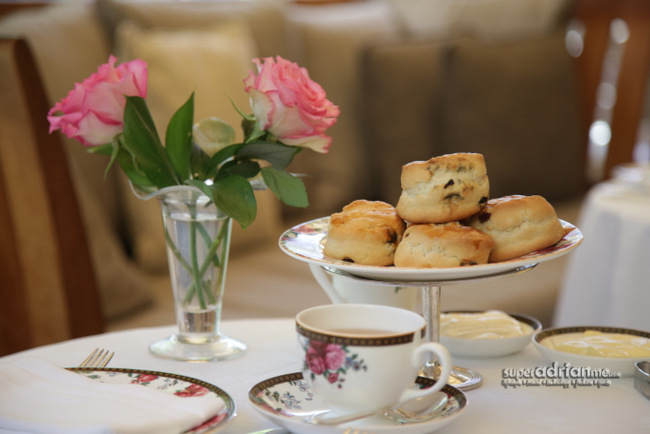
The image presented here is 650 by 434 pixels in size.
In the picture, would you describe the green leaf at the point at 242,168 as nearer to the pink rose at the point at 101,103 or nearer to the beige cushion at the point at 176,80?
the pink rose at the point at 101,103

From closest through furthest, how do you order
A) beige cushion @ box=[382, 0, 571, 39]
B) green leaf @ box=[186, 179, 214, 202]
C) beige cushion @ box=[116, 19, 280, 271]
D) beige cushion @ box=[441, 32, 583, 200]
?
1. green leaf @ box=[186, 179, 214, 202]
2. beige cushion @ box=[116, 19, 280, 271]
3. beige cushion @ box=[441, 32, 583, 200]
4. beige cushion @ box=[382, 0, 571, 39]

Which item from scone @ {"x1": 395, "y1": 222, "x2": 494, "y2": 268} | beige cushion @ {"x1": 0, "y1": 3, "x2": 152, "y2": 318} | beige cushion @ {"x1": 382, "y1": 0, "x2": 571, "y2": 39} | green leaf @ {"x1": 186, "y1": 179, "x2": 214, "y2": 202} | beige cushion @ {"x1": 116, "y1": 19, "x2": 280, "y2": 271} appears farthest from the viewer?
beige cushion @ {"x1": 382, "y1": 0, "x2": 571, "y2": 39}

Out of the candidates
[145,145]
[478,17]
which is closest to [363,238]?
[145,145]

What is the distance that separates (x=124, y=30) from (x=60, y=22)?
15 cm

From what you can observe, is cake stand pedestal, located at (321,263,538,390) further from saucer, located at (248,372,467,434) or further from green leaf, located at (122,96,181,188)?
green leaf, located at (122,96,181,188)

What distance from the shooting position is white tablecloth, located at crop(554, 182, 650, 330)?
5.27 feet

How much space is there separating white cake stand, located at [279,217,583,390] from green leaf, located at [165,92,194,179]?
15 centimetres

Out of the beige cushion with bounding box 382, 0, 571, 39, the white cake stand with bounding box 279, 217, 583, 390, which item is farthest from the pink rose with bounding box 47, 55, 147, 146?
the beige cushion with bounding box 382, 0, 571, 39

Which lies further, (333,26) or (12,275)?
(333,26)

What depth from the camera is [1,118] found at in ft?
5.15

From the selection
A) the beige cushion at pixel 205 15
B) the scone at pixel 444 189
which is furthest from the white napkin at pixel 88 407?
the beige cushion at pixel 205 15

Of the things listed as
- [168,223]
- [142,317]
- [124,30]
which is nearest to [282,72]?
[168,223]

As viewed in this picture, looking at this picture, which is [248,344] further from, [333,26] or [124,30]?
[333,26]

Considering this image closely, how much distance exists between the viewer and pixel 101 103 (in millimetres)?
889
